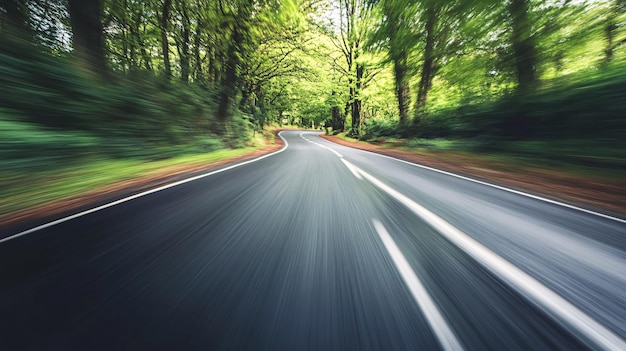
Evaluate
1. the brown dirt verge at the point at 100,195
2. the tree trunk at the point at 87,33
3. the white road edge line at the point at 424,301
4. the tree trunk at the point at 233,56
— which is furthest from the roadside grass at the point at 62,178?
the tree trunk at the point at 233,56

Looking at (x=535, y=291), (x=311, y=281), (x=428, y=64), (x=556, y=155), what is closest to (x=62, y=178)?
(x=311, y=281)

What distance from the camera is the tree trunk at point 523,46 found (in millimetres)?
8508

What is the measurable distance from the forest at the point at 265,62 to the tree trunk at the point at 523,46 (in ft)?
0.13

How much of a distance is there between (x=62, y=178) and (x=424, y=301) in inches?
236

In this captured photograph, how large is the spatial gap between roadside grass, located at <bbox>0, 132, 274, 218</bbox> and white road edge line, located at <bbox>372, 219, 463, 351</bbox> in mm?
4538

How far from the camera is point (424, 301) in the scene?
151cm

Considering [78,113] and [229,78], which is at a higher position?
[229,78]

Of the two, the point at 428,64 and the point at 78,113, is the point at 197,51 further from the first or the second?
the point at 428,64

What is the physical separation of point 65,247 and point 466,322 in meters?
3.19

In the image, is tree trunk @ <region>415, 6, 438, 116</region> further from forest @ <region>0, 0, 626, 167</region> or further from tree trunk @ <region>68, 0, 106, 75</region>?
tree trunk @ <region>68, 0, 106, 75</region>

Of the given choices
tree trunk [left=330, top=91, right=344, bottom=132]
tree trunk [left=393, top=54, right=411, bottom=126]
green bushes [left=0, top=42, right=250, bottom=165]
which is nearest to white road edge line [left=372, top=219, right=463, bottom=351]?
green bushes [left=0, top=42, right=250, bottom=165]

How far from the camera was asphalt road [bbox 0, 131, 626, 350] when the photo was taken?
124cm

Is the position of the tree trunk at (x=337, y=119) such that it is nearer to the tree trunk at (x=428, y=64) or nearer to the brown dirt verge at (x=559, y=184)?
the tree trunk at (x=428, y=64)

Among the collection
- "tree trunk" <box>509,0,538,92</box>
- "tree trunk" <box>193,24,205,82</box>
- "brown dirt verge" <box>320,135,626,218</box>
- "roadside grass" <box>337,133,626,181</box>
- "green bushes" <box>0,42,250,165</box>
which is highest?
"tree trunk" <box>193,24,205,82</box>
